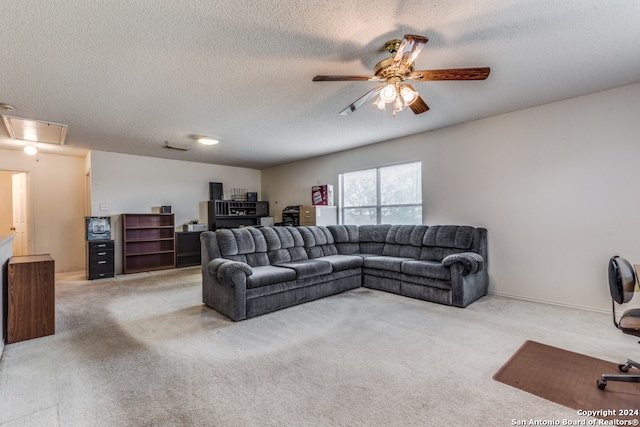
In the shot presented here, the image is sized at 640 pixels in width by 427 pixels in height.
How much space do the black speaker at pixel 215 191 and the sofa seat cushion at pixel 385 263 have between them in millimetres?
4496

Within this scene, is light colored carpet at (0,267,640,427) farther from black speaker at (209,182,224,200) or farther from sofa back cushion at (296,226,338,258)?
black speaker at (209,182,224,200)

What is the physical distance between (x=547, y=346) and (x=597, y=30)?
2519mm

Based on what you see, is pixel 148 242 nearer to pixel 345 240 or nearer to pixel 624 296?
pixel 345 240

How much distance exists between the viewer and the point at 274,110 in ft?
12.4

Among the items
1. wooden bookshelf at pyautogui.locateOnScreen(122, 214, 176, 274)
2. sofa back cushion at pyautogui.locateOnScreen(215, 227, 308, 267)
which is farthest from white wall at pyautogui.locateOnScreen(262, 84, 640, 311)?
wooden bookshelf at pyautogui.locateOnScreen(122, 214, 176, 274)

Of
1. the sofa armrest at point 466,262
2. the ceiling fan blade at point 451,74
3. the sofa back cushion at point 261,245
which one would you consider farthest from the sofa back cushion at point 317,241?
the ceiling fan blade at point 451,74

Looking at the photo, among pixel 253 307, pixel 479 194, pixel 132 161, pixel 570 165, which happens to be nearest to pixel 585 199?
pixel 570 165

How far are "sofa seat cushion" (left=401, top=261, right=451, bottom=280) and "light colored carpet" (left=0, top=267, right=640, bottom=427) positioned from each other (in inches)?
15.7

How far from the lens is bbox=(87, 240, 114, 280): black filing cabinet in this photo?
5.46m

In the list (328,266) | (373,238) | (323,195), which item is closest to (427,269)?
(328,266)

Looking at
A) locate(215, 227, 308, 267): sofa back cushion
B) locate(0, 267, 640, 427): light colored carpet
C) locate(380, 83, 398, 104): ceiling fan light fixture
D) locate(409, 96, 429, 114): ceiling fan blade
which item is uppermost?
locate(409, 96, 429, 114): ceiling fan blade

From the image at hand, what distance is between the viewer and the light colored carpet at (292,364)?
1.71 metres

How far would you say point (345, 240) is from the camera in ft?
17.3

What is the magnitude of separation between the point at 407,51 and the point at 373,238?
3.57 meters
